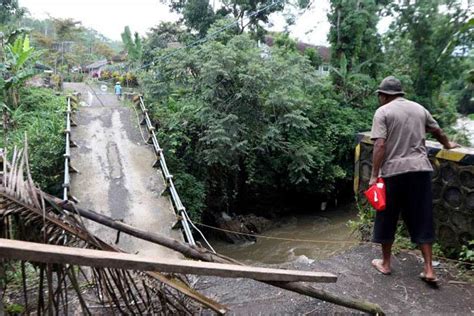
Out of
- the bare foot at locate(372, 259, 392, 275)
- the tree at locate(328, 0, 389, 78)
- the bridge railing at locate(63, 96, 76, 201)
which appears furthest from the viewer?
the tree at locate(328, 0, 389, 78)

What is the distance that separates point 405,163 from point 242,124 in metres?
6.24

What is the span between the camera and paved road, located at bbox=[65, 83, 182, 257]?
218 inches

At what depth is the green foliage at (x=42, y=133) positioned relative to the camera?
7.32 m

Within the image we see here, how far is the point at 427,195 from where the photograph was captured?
8.98ft

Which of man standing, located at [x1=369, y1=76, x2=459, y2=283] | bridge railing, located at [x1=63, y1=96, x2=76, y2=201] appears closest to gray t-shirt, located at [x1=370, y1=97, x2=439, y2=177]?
man standing, located at [x1=369, y1=76, x2=459, y2=283]

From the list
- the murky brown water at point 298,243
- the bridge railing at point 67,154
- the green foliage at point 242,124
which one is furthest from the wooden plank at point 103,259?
the green foliage at point 242,124

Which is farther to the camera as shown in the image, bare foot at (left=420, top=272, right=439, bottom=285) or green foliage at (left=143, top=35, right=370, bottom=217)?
green foliage at (left=143, top=35, right=370, bottom=217)

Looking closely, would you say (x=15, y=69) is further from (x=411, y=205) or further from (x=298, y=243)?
(x=411, y=205)

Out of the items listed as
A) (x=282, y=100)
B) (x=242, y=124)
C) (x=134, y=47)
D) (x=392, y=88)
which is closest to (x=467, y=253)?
(x=392, y=88)

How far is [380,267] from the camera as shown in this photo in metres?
3.03

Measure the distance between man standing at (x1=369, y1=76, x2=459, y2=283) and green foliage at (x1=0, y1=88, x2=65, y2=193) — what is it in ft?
17.5

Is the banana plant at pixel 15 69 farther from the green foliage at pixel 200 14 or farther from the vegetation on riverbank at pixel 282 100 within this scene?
the green foliage at pixel 200 14

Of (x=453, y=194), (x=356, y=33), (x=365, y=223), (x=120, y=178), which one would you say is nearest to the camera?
(x=453, y=194)

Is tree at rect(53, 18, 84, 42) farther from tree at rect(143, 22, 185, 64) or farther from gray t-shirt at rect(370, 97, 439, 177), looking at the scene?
gray t-shirt at rect(370, 97, 439, 177)
